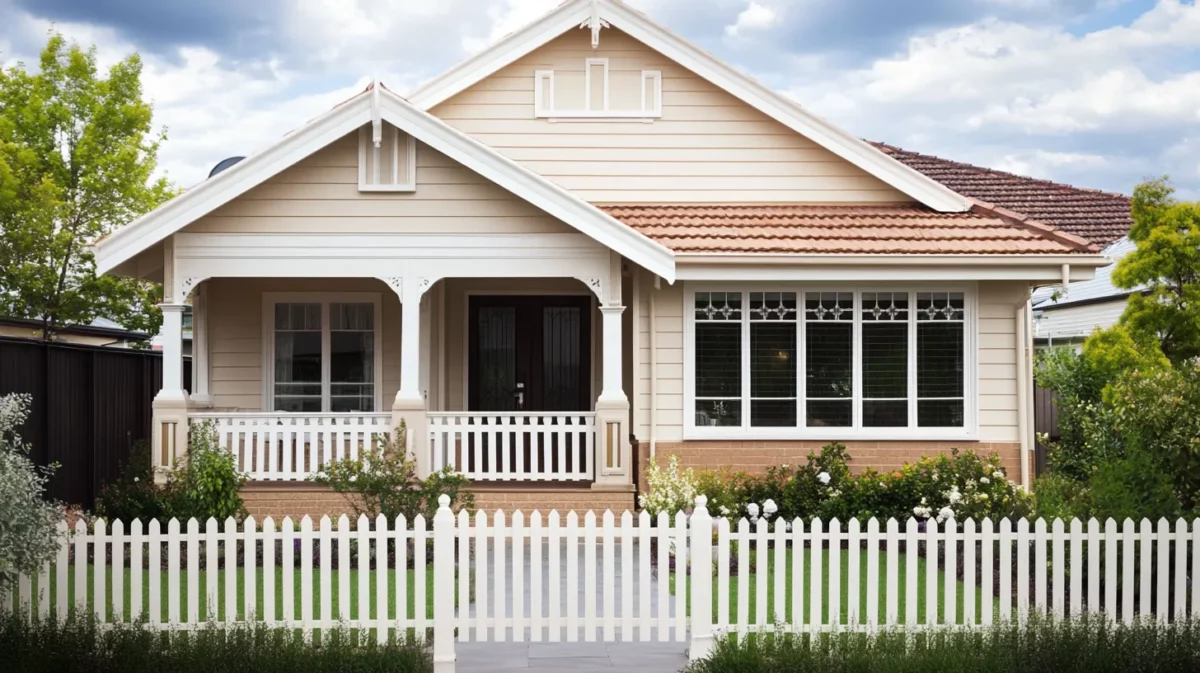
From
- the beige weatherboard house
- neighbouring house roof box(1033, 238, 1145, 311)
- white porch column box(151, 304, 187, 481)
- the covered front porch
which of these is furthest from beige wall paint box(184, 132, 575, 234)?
neighbouring house roof box(1033, 238, 1145, 311)

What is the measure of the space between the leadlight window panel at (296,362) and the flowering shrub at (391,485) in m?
3.62

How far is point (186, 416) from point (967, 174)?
527 inches

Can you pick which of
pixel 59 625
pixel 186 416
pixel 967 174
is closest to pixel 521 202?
pixel 186 416

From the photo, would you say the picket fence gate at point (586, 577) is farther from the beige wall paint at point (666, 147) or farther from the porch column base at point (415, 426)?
the beige wall paint at point (666, 147)

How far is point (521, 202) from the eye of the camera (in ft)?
44.7

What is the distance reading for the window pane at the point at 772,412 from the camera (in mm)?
14367

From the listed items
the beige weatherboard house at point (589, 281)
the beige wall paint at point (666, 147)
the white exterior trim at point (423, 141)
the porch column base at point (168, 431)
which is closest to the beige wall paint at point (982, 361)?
the beige weatherboard house at point (589, 281)

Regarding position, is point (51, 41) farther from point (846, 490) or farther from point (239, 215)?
point (846, 490)

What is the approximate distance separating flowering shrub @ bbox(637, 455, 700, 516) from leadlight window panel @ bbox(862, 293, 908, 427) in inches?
94.6

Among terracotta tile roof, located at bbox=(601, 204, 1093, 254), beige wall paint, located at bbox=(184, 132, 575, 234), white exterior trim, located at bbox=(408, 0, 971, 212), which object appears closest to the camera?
beige wall paint, located at bbox=(184, 132, 575, 234)

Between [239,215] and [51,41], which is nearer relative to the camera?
[239,215]

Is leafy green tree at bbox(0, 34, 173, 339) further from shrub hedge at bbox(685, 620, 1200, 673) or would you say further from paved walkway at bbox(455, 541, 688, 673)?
shrub hedge at bbox(685, 620, 1200, 673)

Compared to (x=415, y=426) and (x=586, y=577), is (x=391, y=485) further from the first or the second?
(x=586, y=577)

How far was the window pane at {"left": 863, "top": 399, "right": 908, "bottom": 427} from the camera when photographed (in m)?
14.4
